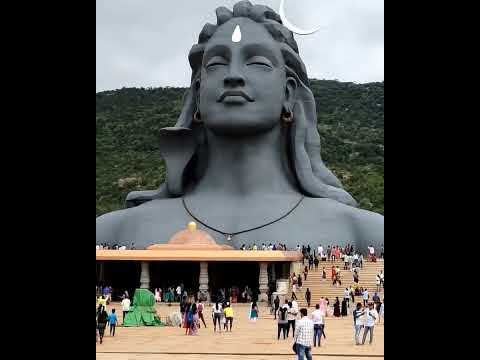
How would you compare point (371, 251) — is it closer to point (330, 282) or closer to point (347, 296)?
point (330, 282)

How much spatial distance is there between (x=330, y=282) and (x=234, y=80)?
26.0ft

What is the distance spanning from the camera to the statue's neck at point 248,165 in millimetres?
30109

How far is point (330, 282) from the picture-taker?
2542cm

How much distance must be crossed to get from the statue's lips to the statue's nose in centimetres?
25

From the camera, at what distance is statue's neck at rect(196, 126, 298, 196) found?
30109 millimetres

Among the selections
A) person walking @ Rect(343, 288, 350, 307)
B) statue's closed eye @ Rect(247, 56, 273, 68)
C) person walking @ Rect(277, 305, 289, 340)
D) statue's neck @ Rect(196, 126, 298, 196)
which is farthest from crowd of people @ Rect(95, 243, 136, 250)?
person walking @ Rect(277, 305, 289, 340)

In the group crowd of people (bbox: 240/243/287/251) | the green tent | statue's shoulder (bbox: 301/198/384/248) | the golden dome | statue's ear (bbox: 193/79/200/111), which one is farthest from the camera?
statue's ear (bbox: 193/79/200/111)

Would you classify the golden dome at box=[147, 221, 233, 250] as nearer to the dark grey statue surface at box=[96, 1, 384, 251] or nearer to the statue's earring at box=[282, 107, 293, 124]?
the dark grey statue surface at box=[96, 1, 384, 251]

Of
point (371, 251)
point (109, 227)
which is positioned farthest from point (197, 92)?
point (371, 251)
